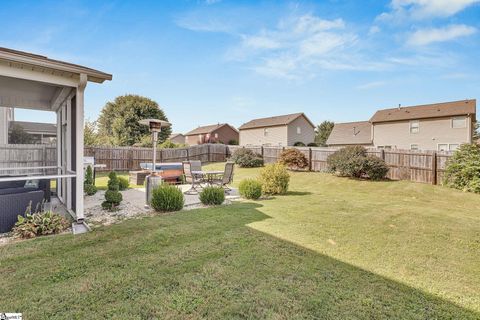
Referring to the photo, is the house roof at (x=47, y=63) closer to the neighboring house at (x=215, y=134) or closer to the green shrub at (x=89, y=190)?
the green shrub at (x=89, y=190)

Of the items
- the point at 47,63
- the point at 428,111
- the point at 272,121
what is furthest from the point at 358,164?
the point at 272,121

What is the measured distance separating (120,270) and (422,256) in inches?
165

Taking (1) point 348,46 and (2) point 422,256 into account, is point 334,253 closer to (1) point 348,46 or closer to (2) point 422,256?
(2) point 422,256

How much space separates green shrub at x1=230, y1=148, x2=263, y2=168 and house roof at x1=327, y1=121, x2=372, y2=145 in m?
14.4

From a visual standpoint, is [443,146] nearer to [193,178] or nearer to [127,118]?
[193,178]

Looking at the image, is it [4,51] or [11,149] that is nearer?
[4,51]

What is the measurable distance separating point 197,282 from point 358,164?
11.7 metres

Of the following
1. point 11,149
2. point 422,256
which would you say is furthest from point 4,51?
point 11,149

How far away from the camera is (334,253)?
3801 mm

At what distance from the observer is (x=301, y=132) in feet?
105

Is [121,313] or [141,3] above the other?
[141,3]

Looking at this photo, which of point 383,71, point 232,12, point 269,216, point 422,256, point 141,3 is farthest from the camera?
point 383,71

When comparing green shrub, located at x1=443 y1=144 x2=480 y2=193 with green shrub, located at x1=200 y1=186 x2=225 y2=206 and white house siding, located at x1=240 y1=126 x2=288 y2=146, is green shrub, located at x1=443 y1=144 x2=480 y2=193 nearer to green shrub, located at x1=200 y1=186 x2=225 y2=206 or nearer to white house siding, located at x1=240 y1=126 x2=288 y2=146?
green shrub, located at x1=200 y1=186 x2=225 y2=206

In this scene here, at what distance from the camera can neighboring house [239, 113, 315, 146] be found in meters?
30.3
